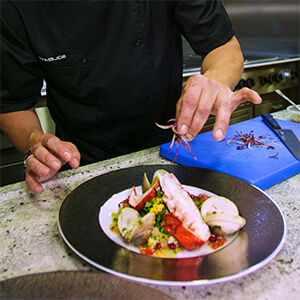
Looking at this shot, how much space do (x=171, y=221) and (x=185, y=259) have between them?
0.12m

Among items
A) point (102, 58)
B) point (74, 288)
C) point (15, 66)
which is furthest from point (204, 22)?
point (74, 288)

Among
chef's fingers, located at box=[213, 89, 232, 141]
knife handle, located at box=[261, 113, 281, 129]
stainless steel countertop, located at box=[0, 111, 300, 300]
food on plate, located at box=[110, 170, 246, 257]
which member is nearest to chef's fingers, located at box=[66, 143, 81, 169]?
stainless steel countertop, located at box=[0, 111, 300, 300]

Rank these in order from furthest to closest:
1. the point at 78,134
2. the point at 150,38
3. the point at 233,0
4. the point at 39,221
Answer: the point at 233,0
the point at 78,134
the point at 150,38
the point at 39,221

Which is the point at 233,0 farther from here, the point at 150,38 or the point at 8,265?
the point at 8,265

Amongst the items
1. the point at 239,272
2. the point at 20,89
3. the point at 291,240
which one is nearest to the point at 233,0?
the point at 20,89

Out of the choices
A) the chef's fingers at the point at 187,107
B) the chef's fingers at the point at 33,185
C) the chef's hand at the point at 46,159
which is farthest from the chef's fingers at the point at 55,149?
the chef's fingers at the point at 187,107

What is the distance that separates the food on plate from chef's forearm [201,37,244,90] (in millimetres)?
632

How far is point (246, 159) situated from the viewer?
122 centimetres

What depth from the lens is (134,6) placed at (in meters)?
1.42

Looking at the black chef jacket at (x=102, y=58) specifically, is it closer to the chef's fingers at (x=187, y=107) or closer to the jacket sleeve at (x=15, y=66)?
the jacket sleeve at (x=15, y=66)

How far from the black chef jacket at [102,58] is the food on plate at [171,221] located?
75 cm

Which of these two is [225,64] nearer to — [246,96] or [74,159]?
[246,96]

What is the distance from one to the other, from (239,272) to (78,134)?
47.8 inches

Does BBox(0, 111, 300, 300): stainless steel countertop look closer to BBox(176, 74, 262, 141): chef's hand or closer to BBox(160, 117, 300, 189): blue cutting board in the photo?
BBox(160, 117, 300, 189): blue cutting board
